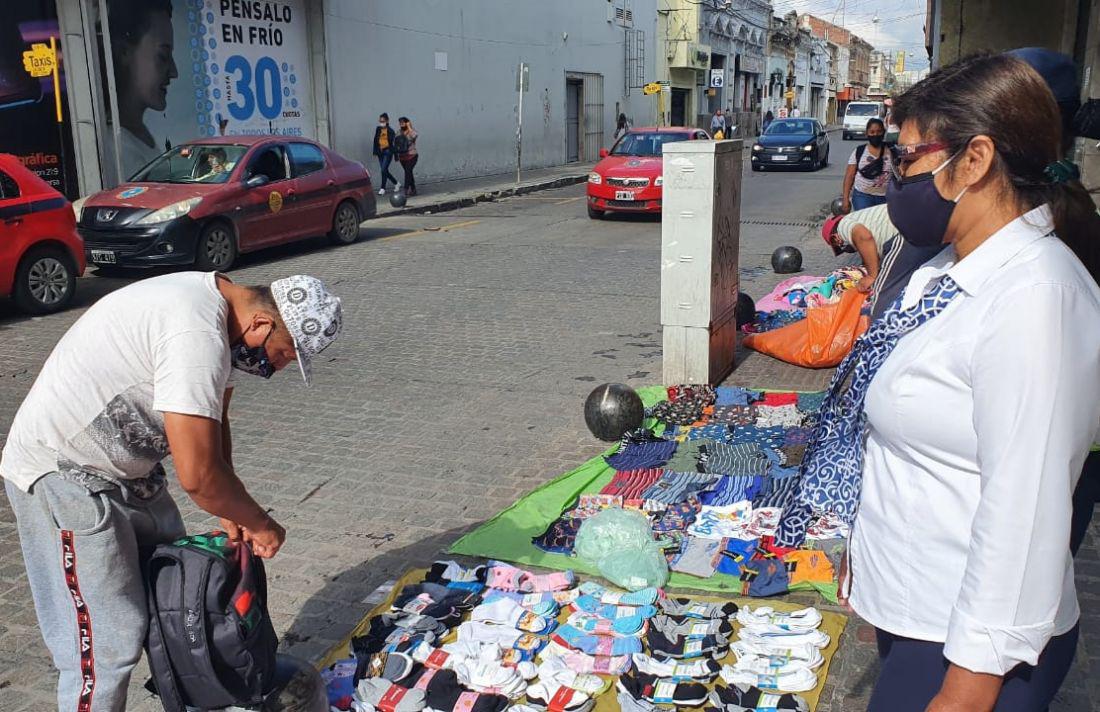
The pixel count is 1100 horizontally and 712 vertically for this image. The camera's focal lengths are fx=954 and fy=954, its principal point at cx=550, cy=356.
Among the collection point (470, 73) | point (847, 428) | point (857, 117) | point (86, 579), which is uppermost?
point (470, 73)

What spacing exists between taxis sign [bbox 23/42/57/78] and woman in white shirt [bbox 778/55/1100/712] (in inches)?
615

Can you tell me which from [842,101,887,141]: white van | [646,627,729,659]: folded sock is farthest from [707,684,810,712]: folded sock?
[842,101,887,141]: white van

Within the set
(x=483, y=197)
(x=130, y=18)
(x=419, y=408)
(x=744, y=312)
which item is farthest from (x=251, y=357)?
(x=483, y=197)

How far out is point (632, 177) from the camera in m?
16.9

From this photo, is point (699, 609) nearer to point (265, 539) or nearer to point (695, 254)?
point (265, 539)

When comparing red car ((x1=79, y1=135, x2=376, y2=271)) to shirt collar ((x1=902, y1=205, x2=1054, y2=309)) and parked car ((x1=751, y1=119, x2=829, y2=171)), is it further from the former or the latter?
parked car ((x1=751, y1=119, x2=829, y2=171))

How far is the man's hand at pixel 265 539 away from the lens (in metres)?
2.71

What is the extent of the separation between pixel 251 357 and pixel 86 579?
73 centimetres

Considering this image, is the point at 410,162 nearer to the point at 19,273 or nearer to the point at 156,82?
the point at 156,82

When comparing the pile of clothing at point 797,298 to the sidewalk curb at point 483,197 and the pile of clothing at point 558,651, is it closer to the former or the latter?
the pile of clothing at point 558,651

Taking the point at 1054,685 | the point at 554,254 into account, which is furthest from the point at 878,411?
the point at 554,254

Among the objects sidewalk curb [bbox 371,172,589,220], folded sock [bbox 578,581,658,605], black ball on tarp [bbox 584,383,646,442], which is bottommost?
folded sock [bbox 578,581,658,605]

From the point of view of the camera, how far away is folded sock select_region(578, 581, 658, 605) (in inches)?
158

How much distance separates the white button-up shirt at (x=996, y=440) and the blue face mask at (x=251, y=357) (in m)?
1.68
